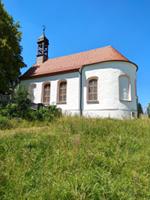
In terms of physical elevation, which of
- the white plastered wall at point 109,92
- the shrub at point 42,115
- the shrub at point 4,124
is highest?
the white plastered wall at point 109,92

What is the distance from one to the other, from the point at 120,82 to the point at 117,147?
1307 centimetres

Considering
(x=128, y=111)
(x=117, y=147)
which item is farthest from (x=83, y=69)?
(x=117, y=147)

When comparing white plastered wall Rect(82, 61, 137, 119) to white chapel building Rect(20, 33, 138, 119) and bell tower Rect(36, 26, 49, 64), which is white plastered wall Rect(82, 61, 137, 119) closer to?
white chapel building Rect(20, 33, 138, 119)

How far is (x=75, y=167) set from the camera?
18.3ft

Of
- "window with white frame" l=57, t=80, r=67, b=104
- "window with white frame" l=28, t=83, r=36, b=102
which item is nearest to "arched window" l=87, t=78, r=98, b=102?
"window with white frame" l=57, t=80, r=67, b=104

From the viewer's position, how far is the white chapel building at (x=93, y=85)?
1894 cm

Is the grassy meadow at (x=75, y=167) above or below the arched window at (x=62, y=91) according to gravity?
below

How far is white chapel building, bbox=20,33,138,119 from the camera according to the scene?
62.1ft

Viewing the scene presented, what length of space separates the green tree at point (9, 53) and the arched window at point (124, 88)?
10429 mm

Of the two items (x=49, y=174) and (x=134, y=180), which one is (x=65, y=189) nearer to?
(x=49, y=174)

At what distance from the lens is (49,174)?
5.21m

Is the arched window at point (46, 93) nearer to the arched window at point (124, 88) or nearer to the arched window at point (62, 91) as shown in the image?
the arched window at point (62, 91)

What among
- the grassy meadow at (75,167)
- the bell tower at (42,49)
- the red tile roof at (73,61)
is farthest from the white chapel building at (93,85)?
the grassy meadow at (75,167)

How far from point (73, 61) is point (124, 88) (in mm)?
6155
